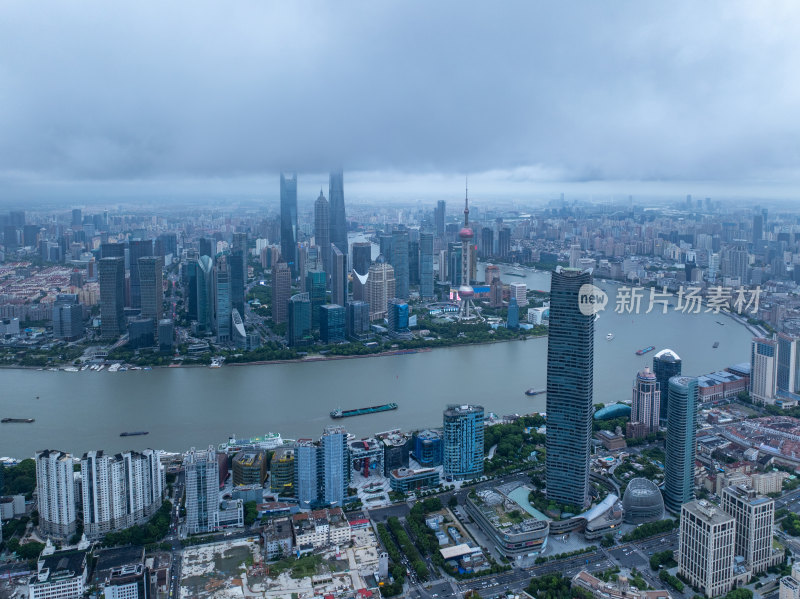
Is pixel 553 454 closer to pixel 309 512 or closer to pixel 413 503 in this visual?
pixel 413 503

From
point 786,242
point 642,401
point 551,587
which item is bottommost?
point 551,587

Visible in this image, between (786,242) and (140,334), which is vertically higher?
(786,242)

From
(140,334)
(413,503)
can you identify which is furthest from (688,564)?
(140,334)

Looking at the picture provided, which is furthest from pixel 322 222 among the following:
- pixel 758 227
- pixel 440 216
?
pixel 758 227

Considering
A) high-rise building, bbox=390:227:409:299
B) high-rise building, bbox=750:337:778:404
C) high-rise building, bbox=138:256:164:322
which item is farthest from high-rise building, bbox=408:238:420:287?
high-rise building, bbox=750:337:778:404

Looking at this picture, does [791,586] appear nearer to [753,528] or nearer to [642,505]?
[753,528]

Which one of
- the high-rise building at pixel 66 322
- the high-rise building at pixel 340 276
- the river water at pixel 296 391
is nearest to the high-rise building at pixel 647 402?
the river water at pixel 296 391

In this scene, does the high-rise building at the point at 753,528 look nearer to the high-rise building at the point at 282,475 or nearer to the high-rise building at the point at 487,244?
the high-rise building at the point at 282,475
